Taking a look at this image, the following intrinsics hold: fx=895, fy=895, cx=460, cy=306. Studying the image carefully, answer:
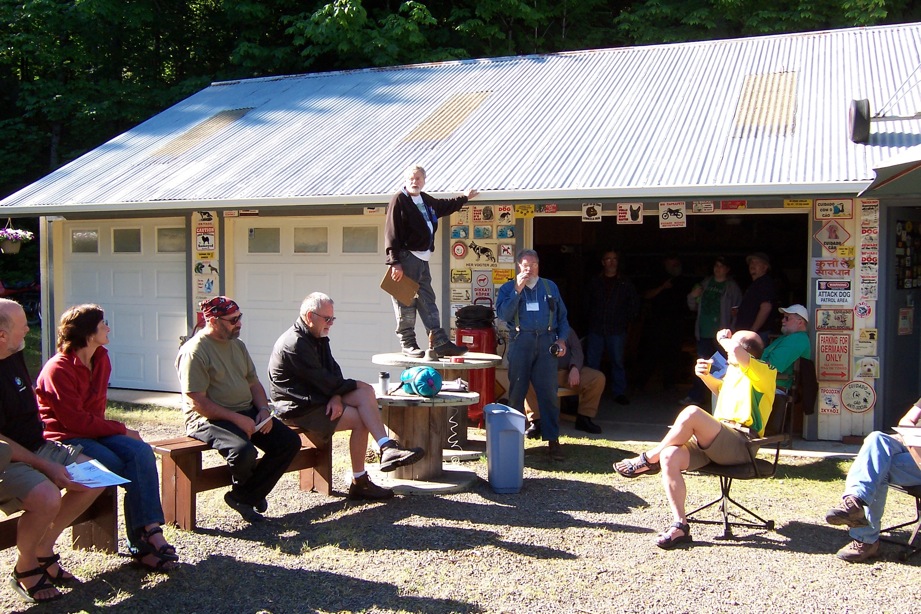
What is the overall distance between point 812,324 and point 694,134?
2.23 meters

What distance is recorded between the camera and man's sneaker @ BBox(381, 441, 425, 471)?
5.98 meters

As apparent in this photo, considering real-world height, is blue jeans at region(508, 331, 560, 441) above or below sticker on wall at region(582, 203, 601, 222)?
below

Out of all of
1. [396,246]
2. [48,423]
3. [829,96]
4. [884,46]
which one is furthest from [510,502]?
[884,46]

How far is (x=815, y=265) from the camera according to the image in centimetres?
800

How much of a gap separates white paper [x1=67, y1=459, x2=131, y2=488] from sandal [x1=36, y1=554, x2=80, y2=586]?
41cm

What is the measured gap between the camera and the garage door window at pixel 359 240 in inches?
388

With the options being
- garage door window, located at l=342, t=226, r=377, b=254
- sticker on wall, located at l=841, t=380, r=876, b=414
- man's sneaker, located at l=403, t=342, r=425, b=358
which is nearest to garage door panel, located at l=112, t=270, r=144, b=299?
garage door window, located at l=342, t=226, r=377, b=254

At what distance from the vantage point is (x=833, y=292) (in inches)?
313

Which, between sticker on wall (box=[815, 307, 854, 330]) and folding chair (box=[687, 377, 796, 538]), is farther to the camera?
sticker on wall (box=[815, 307, 854, 330])

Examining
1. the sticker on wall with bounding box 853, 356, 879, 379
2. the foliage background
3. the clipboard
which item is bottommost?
the sticker on wall with bounding box 853, 356, 879, 379

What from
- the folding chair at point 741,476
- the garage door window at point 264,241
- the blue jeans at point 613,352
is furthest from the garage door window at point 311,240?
the folding chair at point 741,476

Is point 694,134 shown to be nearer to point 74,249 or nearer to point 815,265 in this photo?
point 815,265

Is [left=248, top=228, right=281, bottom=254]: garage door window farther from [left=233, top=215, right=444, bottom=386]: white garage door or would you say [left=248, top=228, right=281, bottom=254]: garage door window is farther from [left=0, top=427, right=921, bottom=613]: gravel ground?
[left=0, top=427, right=921, bottom=613]: gravel ground

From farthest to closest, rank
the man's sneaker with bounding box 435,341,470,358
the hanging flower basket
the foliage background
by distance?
the foliage background
the hanging flower basket
the man's sneaker with bounding box 435,341,470,358
